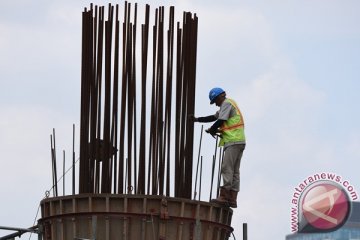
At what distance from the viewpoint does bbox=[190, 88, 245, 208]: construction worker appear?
75.6 ft

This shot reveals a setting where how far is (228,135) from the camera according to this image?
23.2 meters

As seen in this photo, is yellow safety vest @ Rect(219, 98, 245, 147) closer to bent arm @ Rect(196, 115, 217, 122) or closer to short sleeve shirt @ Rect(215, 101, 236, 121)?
short sleeve shirt @ Rect(215, 101, 236, 121)

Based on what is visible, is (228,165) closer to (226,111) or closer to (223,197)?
(223,197)

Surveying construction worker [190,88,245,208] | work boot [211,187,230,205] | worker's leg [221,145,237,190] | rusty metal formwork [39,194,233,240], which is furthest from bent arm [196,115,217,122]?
rusty metal formwork [39,194,233,240]

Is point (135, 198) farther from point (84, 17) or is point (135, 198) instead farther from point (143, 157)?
point (84, 17)

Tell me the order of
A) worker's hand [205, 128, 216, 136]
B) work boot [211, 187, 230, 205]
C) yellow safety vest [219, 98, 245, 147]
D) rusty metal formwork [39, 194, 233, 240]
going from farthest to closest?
work boot [211, 187, 230, 205] < worker's hand [205, 128, 216, 136] < yellow safety vest [219, 98, 245, 147] < rusty metal formwork [39, 194, 233, 240]

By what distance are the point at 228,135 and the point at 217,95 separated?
797 mm

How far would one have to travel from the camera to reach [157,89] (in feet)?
77.5

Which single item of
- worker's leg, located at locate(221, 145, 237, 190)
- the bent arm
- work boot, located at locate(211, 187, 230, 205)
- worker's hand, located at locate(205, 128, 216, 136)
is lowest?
work boot, located at locate(211, 187, 230, 205)

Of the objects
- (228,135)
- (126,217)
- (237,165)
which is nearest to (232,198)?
(237,165)

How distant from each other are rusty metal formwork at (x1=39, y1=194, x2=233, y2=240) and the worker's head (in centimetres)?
197

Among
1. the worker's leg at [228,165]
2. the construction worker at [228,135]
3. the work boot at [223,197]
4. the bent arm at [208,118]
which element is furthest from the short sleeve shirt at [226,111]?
the work boot at [223,197]

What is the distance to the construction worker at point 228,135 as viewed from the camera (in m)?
23.0

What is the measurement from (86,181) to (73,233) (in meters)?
1.32
